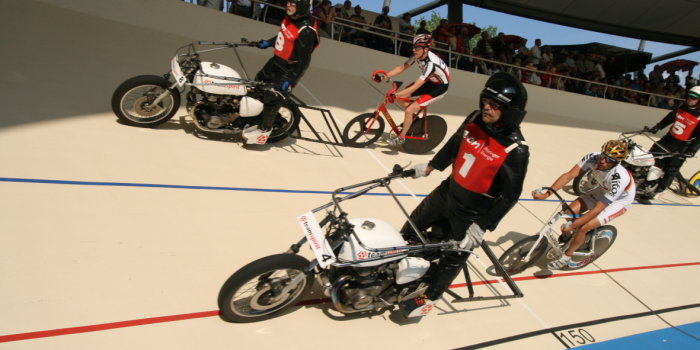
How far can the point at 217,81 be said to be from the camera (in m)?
4.97

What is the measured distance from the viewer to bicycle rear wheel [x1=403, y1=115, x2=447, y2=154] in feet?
22.8

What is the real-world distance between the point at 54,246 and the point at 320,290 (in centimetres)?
205

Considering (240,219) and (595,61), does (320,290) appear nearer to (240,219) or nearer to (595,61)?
(240,219)

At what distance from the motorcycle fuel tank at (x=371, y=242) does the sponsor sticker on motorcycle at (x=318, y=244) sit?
156 mm

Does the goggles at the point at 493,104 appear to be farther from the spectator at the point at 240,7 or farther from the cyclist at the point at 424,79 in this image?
the spectator at the point at 240,7

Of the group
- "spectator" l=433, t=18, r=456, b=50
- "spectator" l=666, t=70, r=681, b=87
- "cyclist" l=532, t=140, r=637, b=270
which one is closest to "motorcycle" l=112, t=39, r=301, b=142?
"cyclist" l=532, t=140, r=637, b=270

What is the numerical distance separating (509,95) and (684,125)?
6476 millimetres

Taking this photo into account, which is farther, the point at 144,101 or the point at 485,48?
the point at 485,48

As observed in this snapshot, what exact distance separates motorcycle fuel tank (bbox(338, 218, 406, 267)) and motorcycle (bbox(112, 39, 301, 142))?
2866mm

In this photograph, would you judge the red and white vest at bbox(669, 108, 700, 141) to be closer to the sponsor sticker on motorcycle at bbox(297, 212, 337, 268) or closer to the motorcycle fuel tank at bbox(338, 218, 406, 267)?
the motorcycle fuel tank at bbox(338, 218, 406, 267)

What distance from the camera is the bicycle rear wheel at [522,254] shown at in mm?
4461

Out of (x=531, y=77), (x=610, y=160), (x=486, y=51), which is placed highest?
(x=486, y=51)

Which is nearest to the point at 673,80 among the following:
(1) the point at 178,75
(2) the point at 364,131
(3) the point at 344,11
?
(3) the point at 344,11

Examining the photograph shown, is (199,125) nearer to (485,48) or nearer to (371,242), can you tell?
(371,242)
